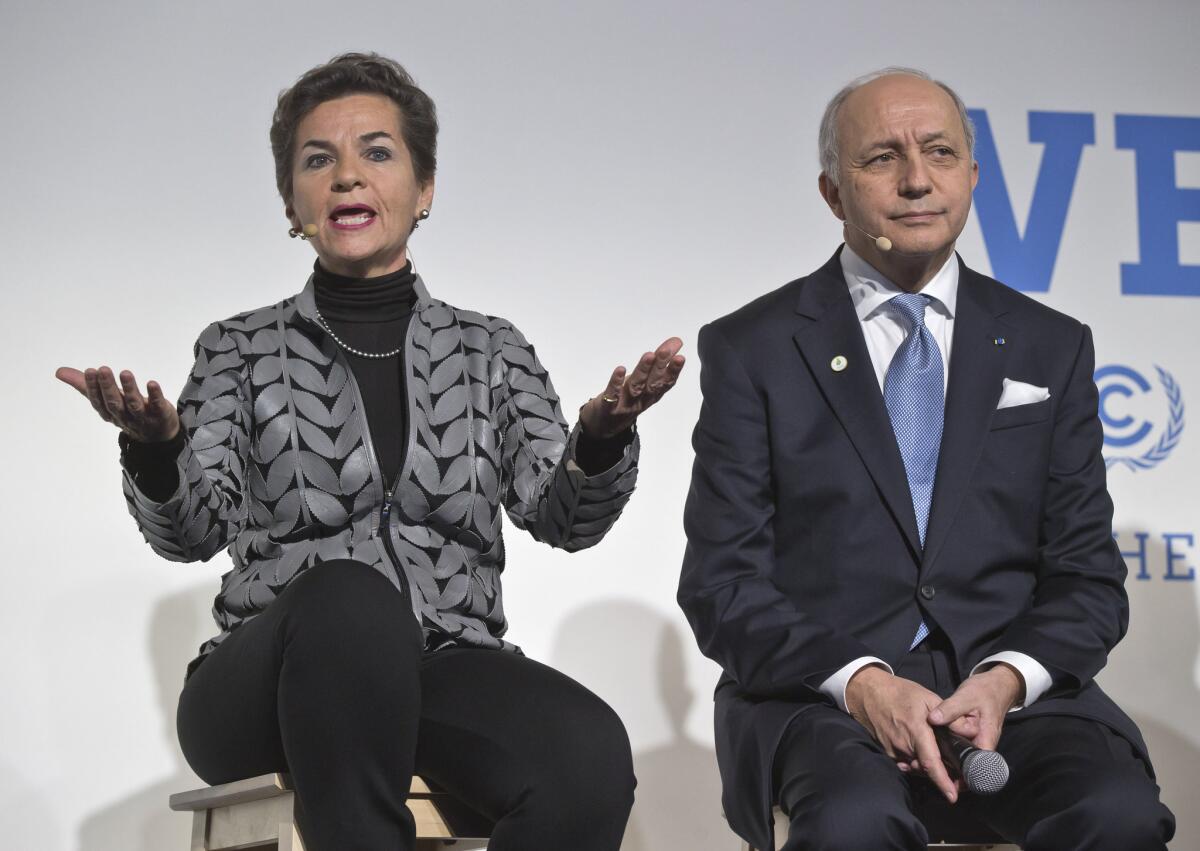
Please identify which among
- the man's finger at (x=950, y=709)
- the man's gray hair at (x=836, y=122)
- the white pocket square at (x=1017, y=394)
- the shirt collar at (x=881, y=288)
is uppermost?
the man's gray hair at (x=836, y=122)

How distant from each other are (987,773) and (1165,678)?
6.05 ft

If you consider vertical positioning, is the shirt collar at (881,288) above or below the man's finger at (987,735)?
above

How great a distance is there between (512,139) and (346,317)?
1172 mm

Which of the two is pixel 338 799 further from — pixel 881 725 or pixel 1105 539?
pixel 1105 539

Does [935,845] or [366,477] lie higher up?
[366,477]

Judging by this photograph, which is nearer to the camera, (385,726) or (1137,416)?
(385,726)

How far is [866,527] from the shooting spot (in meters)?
2.02

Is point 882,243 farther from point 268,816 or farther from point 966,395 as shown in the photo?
point 268,816

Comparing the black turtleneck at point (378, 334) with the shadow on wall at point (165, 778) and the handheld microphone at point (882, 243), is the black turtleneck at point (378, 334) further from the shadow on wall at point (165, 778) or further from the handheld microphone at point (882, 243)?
the shadow on wall at point (165, 778)

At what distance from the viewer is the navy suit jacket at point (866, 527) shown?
6.39 ft

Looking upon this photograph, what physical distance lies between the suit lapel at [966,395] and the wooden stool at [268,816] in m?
0.70

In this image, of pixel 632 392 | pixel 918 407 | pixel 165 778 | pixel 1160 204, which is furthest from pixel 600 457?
pixel 1160 204

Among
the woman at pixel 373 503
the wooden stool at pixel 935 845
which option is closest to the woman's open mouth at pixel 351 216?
the woman at pixel 373 503

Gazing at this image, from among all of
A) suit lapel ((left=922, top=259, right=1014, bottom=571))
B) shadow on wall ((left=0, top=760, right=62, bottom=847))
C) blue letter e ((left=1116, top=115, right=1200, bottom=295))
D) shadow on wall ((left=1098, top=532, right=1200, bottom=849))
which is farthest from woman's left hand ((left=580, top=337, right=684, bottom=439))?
blue letter e ((left=1116, top=115, right=1200, bottom=295))
